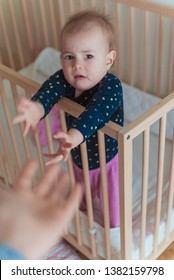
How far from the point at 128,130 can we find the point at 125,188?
18 centimetres

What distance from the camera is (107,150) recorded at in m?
1.10

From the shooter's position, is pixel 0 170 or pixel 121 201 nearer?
pixel 121 201

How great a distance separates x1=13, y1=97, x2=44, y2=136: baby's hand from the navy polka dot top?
0.13 ft

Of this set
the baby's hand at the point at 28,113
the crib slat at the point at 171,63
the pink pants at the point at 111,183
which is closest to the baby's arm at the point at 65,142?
the baby's hand at the point at 28,113

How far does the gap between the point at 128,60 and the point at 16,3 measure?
756mm

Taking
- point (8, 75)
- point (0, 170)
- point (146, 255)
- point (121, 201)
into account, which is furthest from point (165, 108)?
point (0, 170)

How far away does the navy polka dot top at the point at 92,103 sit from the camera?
0.86 m

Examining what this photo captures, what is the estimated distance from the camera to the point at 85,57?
3.18ft

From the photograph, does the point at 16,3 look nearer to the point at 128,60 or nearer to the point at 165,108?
the point at 128,60

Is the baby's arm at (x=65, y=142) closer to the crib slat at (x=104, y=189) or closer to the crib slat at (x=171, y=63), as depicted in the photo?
the crib slat at (x=104, y=189)

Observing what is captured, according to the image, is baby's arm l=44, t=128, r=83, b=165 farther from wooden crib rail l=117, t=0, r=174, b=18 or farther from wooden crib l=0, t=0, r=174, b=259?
wooden crib rail l=117, t=0, r=174, b=18

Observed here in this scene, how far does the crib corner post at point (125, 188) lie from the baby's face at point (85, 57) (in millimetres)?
207

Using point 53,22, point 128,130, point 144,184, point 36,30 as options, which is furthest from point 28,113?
point 36,30
